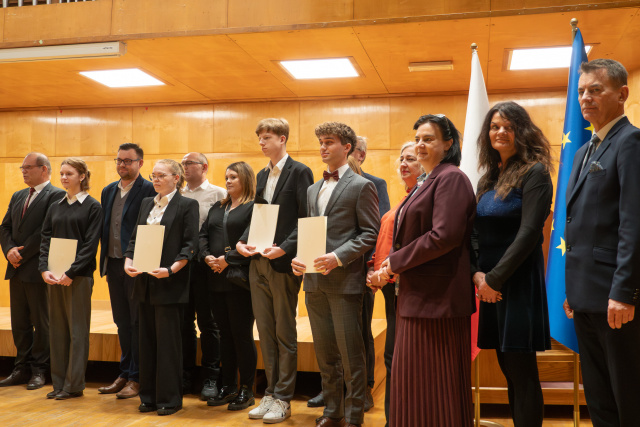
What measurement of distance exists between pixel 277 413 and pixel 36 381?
2.09m

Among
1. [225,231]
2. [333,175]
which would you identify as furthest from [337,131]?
[225,231]

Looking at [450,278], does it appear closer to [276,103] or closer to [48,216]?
[48,216]

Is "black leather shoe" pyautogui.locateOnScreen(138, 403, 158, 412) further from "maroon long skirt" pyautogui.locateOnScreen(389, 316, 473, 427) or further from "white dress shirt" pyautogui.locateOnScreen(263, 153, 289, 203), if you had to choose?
"maroon long skirt" pyautogui.locateOnScreen(389, 316, 473, 427)

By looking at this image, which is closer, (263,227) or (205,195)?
(263,227)

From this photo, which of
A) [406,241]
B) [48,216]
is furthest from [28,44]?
[406,241]

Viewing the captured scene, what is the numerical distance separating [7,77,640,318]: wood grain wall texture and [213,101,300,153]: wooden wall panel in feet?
0.04

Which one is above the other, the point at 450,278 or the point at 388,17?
the point at 388,17

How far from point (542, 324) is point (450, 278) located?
0.39 meters

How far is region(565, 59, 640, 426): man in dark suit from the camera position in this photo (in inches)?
74.4

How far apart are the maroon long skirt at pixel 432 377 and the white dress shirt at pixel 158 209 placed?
2.01m

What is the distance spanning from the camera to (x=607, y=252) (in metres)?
1.97

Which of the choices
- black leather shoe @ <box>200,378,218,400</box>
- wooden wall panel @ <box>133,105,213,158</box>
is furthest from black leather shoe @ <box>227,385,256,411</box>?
wooden wall panel @ <box>133,105,213,158</box>

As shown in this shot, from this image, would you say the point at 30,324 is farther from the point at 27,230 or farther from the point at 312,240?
the point at 312,240

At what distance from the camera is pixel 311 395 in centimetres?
411
